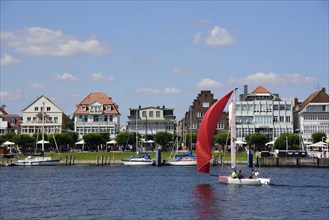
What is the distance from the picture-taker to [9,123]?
158 meters

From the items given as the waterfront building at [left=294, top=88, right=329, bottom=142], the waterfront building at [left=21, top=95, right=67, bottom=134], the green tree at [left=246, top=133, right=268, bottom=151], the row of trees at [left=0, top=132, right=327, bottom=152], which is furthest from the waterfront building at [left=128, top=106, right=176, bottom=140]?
the waterfront building at [left=294, top=88, right=329, bottom=142]

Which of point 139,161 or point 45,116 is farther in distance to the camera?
point 45,116

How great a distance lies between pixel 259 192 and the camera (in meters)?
64.1

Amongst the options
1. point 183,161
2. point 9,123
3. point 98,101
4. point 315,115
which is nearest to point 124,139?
point 98,101

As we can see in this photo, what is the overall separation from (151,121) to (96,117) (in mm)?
13372

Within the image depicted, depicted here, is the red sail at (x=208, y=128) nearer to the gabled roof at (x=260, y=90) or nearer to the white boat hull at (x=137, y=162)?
the white boat hull at (x=137, y=162)

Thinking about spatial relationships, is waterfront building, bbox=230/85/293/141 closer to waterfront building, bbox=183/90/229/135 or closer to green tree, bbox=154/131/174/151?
waterfront building, bbox=183/90/229/135

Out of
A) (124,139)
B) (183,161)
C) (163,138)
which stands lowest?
(183,161)

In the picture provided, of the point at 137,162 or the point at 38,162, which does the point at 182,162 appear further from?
the point at 38,162

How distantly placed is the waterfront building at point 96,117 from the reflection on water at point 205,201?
268 ft

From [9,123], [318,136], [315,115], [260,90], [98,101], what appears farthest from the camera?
[9,123]

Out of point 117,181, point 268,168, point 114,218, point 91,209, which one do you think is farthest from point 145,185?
point 268,168

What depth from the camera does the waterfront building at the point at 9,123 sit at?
509 feet

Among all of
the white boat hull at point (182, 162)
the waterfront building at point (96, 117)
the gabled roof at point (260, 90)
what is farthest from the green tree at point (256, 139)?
the waterfront building at point (96, 117)
